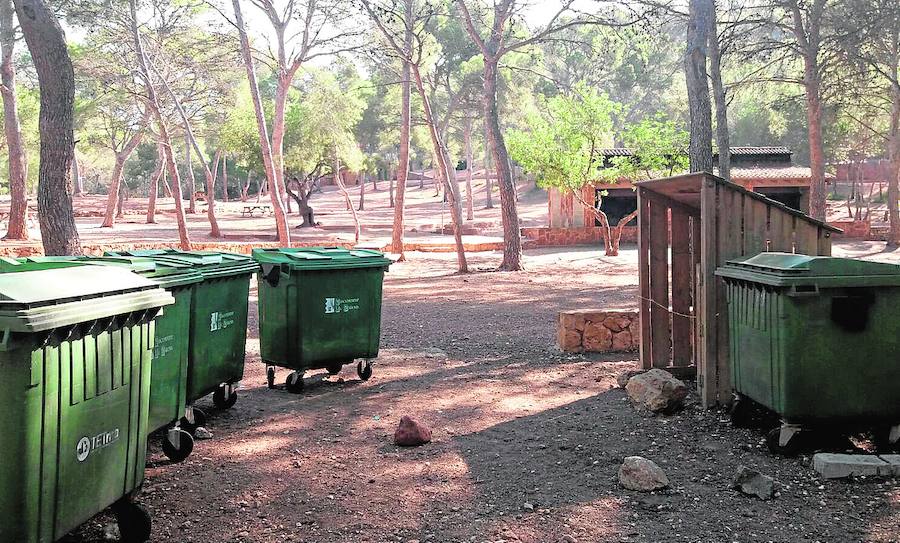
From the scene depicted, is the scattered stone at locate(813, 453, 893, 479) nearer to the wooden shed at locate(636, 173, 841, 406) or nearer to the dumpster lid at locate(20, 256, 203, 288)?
the wooden shed at locate(636, 173, 841, 406)

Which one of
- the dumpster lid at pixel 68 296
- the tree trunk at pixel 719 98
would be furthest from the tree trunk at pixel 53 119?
the tree trunk at pixel 719 98

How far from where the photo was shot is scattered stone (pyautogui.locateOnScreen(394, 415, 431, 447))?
17.2 feet

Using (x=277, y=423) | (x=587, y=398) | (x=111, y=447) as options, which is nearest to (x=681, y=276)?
(x=587, y=398)

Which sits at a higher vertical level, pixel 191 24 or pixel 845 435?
pixel 191 24

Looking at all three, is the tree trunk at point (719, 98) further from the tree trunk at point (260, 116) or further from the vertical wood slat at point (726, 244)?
the tree trunk at point (260, 116)

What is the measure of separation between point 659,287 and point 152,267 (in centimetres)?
438

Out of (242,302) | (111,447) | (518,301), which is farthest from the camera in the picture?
(518,301)

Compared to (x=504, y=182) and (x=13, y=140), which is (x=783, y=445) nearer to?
(x=504, y=182)

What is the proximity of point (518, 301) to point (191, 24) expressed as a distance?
19013 mm

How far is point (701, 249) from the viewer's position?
580 centimetres

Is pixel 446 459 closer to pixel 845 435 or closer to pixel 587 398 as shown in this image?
pixel 587 398

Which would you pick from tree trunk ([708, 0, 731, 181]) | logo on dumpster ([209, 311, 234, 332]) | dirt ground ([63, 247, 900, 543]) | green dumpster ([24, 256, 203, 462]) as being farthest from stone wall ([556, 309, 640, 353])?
tree trunk ([708, 0, 731, 181])

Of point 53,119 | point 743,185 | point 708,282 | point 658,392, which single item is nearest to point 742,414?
point 658,392

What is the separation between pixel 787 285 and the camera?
15.1ft
